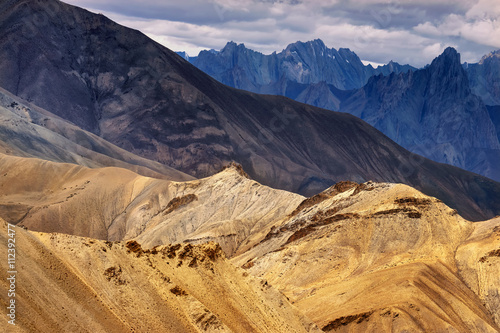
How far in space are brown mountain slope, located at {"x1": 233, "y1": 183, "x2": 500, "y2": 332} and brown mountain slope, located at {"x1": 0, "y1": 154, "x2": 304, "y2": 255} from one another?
8.91 meters

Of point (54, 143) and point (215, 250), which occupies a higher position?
point (215, 250)

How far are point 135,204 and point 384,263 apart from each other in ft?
170

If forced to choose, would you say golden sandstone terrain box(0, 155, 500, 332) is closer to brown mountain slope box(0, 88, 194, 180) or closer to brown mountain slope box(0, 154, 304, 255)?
brown mountain slope box(0, 154, 304, 255)

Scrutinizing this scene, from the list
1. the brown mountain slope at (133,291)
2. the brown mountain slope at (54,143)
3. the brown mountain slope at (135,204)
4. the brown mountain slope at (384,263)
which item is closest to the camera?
the brown mountain slope at (133,291)

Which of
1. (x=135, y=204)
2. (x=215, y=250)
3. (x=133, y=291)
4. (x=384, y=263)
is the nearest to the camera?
(x=133, y=291)

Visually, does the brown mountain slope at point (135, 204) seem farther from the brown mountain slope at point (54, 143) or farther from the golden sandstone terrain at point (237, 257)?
the brown mountain slope at point (54, 143)

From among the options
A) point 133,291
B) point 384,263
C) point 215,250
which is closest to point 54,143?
point 384,263

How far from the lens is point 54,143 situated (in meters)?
140

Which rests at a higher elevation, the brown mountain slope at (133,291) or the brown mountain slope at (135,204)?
the brown mountain slope at (133,291)

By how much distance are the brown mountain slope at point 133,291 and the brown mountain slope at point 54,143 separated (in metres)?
84.3

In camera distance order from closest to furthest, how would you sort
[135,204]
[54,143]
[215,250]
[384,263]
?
[215,250] → [384,263] → [135,204] → [54,143]

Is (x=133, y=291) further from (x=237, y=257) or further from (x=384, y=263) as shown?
(x=237, y=257)

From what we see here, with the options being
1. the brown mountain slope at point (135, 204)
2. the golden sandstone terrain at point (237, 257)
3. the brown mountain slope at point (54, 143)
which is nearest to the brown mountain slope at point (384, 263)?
the golden sandstone terrain at point (237, 257)

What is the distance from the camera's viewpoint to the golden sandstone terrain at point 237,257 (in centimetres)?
4169
